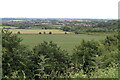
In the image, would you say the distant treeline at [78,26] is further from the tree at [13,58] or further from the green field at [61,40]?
the tree at [13,58]

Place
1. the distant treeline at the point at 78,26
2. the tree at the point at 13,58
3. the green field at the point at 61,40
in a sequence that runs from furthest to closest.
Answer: the distant treeline at the point at 78,26 → the green field at the point at 61,40 → the tree at the point at 13,58

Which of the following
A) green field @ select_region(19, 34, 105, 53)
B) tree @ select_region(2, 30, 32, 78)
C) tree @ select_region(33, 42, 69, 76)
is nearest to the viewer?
tree @ select_region(2, 30, 32, 78)

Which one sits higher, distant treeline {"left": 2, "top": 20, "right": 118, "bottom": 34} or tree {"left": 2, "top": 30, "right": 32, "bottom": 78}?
distant treeline {"left": 2, "top": 20, "right": 118, "bottom": 34}

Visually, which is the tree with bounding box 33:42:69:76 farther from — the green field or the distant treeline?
the distant treeline

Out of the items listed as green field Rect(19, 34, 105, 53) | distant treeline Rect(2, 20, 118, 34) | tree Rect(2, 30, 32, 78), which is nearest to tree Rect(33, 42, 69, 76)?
tree Rect(2, 30, 32, 78)

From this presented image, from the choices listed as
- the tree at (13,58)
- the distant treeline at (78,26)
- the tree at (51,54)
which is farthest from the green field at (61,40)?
the tree at (13,58)

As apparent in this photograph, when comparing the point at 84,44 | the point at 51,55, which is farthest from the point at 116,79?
the point at 84,44

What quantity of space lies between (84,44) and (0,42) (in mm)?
11032

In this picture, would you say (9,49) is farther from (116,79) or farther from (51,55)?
(116,79)

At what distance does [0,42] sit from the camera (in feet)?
40.3

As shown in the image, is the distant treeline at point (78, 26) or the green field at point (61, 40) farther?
the distant treeline at point (78, 26)

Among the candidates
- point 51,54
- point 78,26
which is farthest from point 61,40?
point 78,26

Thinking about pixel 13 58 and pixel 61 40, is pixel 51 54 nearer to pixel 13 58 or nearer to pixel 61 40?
pixel 13 58

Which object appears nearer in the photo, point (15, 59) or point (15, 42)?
point (15, 59)
